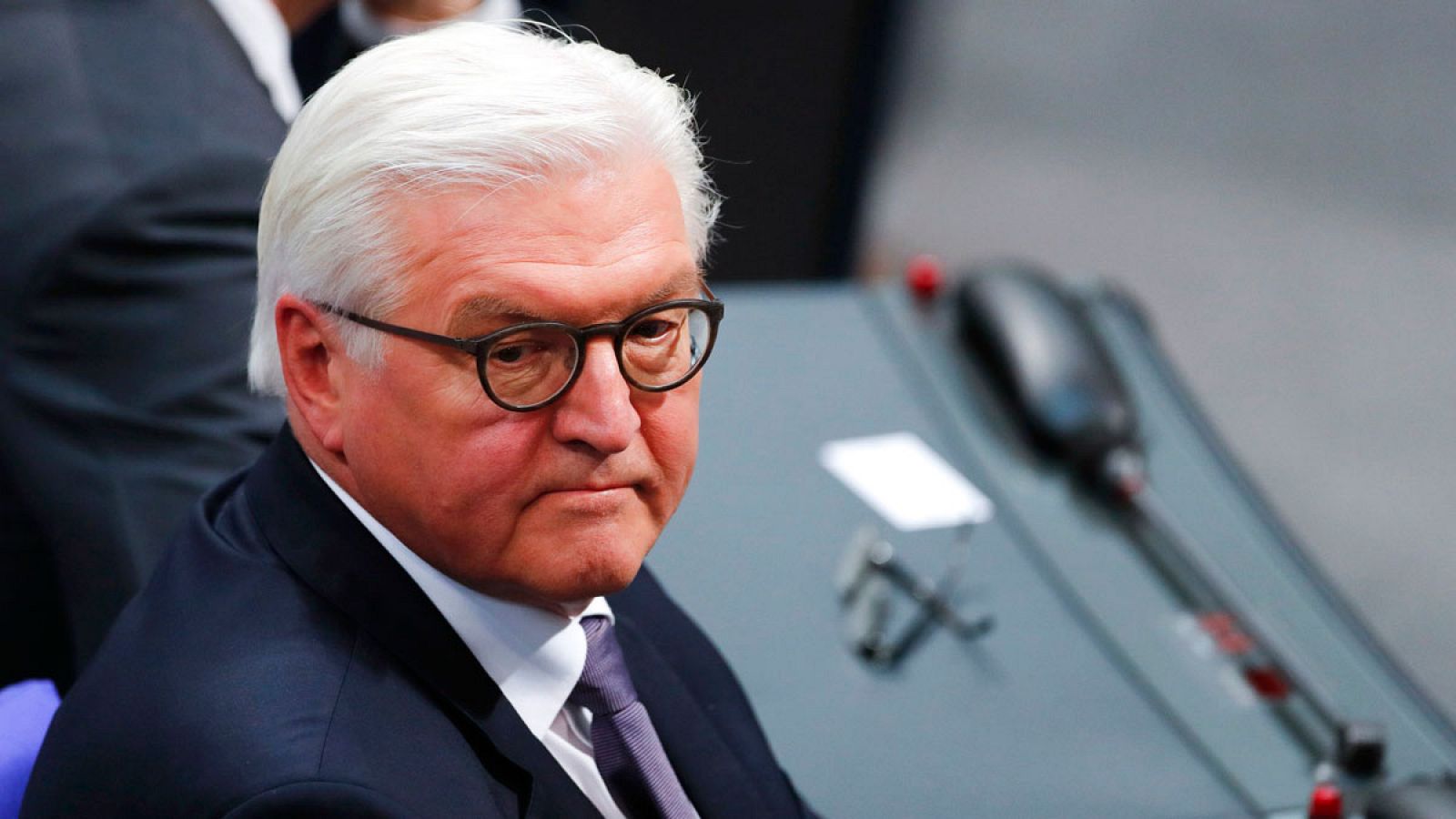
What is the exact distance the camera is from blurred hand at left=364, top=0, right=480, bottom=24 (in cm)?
163

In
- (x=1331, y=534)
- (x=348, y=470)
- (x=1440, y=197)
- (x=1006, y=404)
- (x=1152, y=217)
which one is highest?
(x=348, y=470)

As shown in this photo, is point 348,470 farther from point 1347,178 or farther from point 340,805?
point 1347,178

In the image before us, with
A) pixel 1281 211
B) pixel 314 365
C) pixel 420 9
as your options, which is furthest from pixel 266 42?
pixel 1281 211

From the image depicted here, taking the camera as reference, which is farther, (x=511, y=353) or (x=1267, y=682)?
(x=1267, y=682)

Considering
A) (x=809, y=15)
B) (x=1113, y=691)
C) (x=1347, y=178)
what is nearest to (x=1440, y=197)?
(x=1347, y=178)

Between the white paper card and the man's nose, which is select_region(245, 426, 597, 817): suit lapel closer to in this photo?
the man's nose

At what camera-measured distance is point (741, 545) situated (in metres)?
1.12

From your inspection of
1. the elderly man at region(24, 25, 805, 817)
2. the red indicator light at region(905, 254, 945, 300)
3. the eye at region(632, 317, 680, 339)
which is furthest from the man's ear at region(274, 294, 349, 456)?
the red indicator light at region(905, 254, 945, 300)

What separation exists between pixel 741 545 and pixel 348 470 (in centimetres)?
50

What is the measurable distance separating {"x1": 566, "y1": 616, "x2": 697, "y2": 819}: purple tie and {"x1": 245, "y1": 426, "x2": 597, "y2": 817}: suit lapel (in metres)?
0.04

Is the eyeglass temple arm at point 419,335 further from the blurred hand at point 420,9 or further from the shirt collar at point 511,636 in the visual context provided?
the blurred hand at point 420,9

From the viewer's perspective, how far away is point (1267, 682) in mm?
1061

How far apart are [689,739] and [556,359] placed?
24 centimetres

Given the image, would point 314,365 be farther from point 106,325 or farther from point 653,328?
point 106,325
